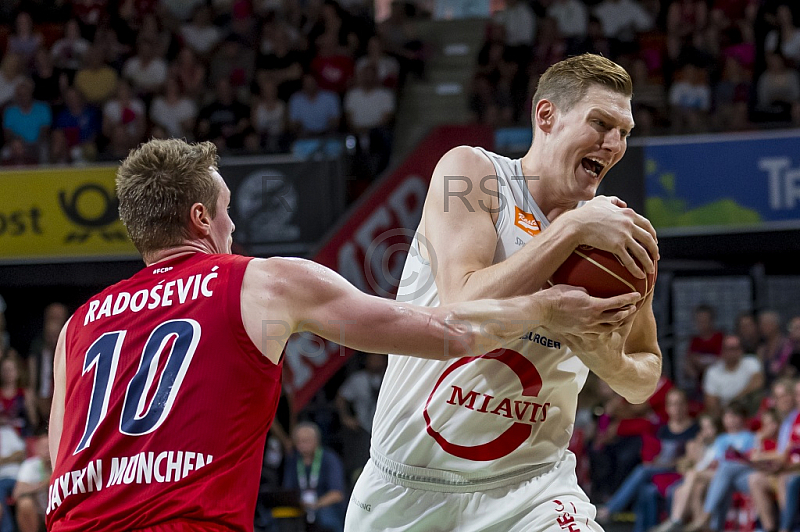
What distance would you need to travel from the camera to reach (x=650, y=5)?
47.6ft

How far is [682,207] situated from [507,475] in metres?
8.78

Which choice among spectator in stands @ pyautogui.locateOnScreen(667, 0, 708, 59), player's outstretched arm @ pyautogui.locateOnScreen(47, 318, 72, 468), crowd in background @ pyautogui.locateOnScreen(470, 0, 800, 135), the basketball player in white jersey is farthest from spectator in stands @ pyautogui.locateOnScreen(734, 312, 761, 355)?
player's outstretched arm @ pyautogui.locateOnScreen(47, 318, 72, 468)

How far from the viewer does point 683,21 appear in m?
14.0

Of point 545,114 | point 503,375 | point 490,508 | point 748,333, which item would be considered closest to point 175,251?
point 503,375

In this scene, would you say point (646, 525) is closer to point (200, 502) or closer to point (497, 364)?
point (497, 364)

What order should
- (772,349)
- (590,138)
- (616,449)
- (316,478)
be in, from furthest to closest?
(772,349), (616,449), (316,478), (590,138)

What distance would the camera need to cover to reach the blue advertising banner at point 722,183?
1179cm

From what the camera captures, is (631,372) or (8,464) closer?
(631,372)

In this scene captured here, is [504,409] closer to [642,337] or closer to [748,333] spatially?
[642,337]

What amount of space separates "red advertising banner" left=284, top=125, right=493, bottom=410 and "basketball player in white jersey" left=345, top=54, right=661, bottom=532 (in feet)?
25.1

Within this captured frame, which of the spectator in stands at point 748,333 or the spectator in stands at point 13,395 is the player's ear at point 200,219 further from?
the spectator in stands at point 748,333

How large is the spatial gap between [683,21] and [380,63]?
4.21 meters

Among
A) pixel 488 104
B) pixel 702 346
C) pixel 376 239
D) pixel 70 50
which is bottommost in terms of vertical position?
pixel 702 346

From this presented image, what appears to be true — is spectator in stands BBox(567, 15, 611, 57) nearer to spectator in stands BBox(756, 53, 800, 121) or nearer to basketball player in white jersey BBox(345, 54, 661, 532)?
spectator in stands BBox(756, 53, 800, 121)
